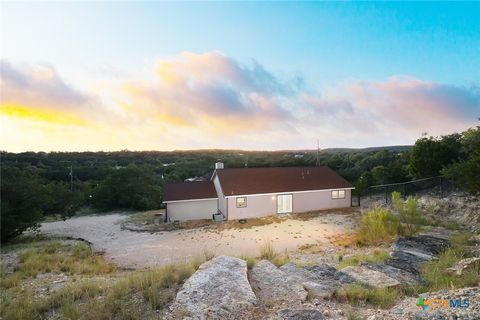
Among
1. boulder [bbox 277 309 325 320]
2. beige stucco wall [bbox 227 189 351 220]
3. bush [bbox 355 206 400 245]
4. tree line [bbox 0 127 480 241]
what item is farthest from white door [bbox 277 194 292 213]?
boulder [bbox 277 309 325 320]

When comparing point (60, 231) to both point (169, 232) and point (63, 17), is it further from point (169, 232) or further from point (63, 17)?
point (63, 17)

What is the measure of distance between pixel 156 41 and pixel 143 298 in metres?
17.2

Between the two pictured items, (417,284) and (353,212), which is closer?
(417,284)

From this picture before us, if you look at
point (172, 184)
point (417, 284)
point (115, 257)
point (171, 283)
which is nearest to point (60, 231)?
A: point (172, 184)

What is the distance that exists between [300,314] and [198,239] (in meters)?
12.4

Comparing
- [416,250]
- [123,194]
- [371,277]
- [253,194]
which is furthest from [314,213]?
[123,194]

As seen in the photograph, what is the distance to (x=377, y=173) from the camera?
2719cm

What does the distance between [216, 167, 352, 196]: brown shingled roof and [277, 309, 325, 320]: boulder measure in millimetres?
16478

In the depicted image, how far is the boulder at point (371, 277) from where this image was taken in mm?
6156

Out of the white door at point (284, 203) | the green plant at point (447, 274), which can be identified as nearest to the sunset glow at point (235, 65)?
the white door at point (284, 203)

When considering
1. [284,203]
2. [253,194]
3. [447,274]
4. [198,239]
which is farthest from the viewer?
[284,203]

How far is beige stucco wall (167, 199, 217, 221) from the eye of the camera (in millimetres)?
21828

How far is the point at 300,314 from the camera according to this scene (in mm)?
4617

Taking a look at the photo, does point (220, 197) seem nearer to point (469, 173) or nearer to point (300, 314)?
point (469, 173)
